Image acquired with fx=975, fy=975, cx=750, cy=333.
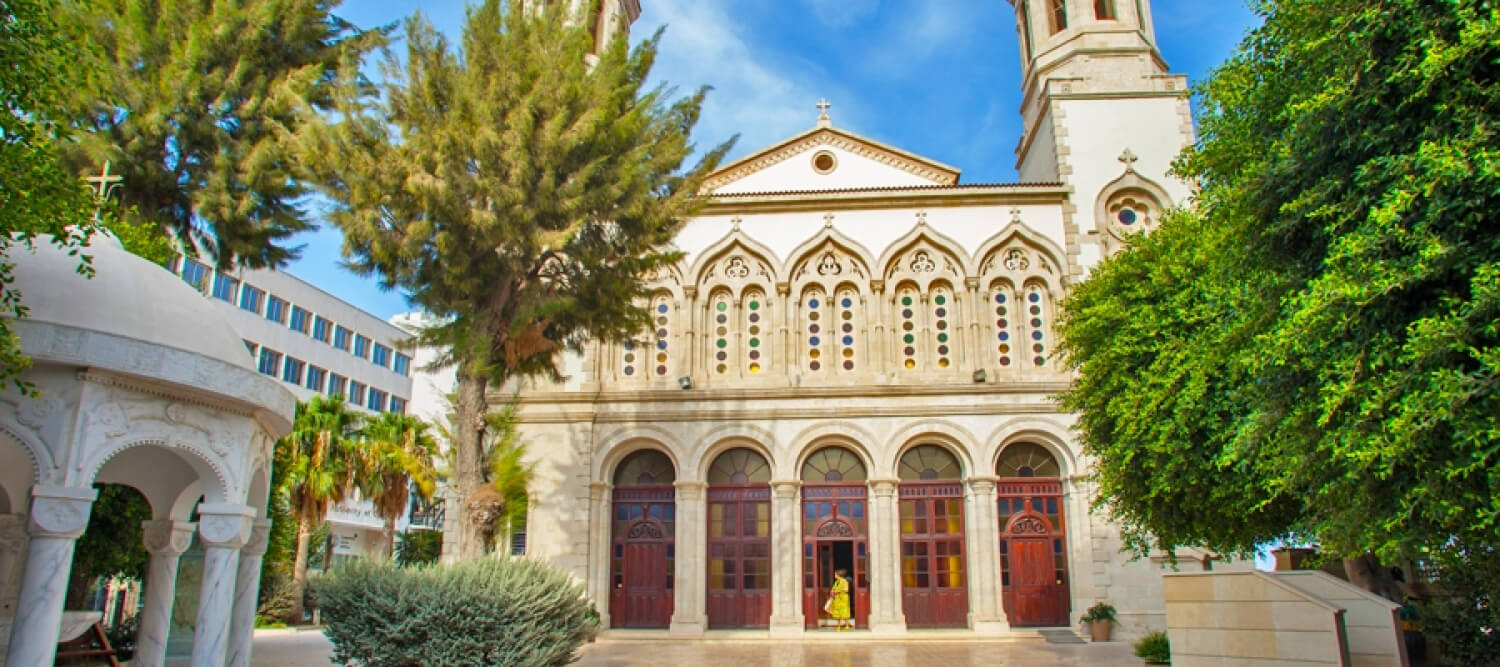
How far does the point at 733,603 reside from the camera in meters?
21.2

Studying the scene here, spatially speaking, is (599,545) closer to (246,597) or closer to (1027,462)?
(1027,462)

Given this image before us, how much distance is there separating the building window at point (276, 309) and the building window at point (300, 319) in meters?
0.54

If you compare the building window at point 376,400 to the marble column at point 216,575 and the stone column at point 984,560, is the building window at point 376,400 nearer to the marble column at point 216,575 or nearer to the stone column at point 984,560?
the stone column at point 984,560

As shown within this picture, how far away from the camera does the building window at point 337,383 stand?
43.0 meters

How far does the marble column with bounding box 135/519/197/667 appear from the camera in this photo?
9133mm

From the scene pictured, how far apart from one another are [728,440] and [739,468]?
0.73 m

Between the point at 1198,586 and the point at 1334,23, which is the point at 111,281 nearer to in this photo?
the point at 1334,23

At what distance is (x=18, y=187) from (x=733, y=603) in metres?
16.4

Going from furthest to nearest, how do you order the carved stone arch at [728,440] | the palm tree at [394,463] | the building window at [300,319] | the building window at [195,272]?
the building window at [300,319] < the building window at [195,272] < the palm tree at [394,463] < the carved stone arch at [728,440]

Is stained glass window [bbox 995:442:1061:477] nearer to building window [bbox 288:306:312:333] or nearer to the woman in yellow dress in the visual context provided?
the woman in yellow dress

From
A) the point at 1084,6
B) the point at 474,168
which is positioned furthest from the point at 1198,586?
the point at 1084,6

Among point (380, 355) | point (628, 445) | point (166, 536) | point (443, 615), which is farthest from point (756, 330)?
point (380, 355)

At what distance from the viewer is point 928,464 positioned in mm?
21781

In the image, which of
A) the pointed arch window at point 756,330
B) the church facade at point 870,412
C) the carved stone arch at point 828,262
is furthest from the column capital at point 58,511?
the carved stone arch at point 828,262
